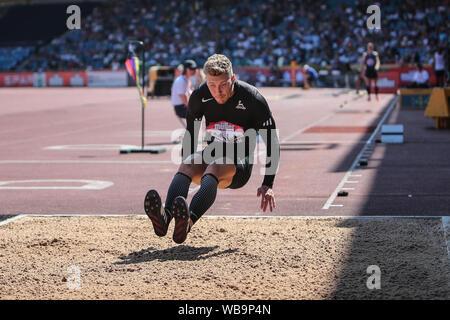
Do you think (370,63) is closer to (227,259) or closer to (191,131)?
(191,131)

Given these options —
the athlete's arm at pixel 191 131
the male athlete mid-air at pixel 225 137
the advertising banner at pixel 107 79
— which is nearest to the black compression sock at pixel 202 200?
the male athlete mid-air at pixel 225 137

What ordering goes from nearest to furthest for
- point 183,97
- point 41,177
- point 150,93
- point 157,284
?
point 157,284
point 41,177
point 183,97
point 150,93

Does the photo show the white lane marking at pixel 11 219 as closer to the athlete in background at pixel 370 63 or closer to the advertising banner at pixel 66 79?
the athlete in background at pixel 370 63

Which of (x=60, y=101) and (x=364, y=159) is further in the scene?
(x=60, y=101)

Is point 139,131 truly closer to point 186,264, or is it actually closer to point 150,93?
point 186,264

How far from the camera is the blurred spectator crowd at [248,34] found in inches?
1912

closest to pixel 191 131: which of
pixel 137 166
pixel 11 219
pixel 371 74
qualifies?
pixel 11 219

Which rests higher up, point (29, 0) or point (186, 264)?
point (29, 0)

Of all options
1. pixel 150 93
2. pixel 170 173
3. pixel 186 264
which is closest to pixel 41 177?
pixel 170 173

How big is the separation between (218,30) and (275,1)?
4858mm

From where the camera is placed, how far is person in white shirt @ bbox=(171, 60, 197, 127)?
Result: 17.2 metres

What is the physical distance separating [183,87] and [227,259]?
1151 cm

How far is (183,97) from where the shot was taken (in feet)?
57.4

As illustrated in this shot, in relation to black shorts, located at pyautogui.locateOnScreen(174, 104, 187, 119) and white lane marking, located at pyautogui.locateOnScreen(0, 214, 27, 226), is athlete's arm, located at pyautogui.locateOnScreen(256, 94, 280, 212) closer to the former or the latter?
white lane marking, located at pyautogui.locateOnScreen(0, 214, 27, 226)
